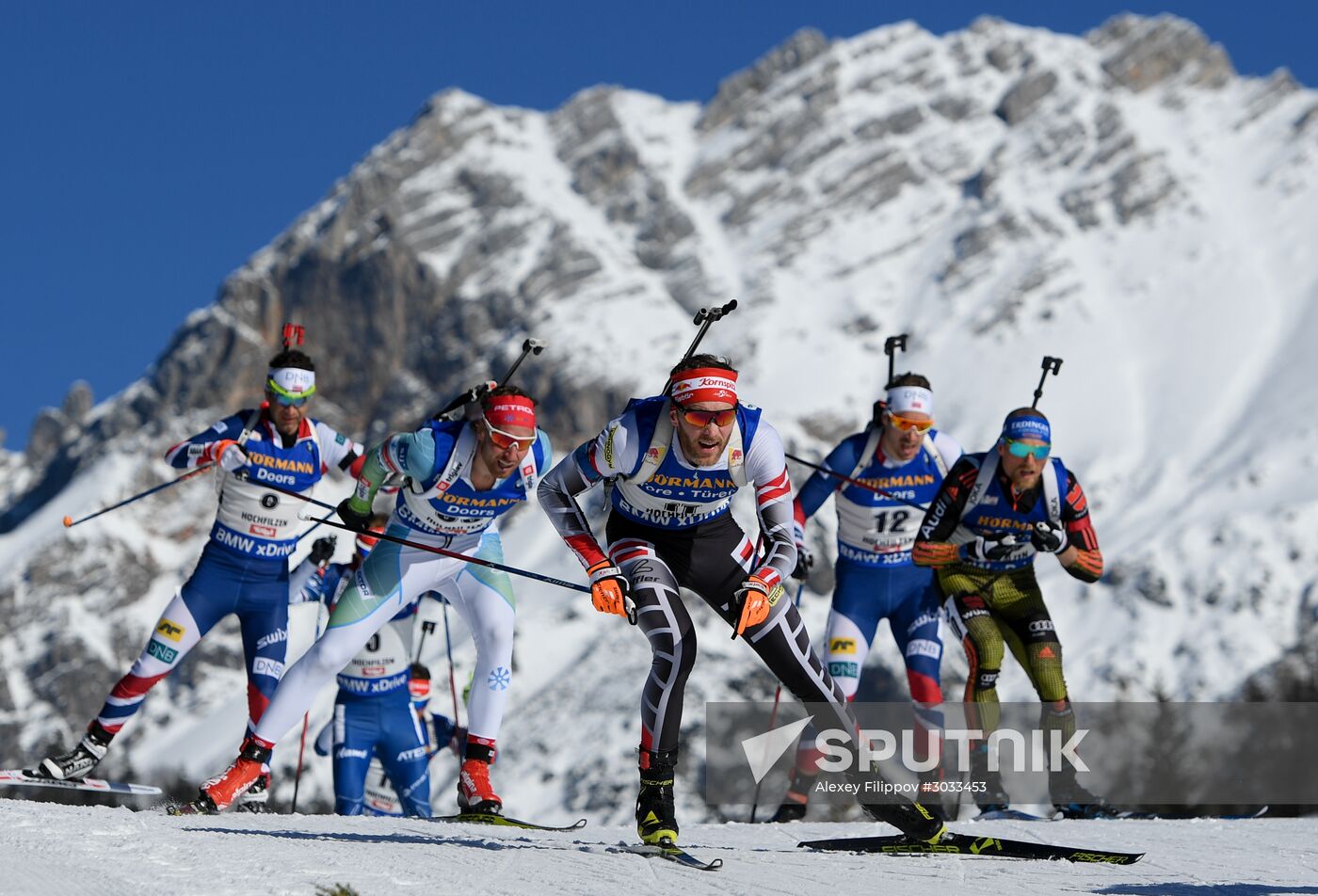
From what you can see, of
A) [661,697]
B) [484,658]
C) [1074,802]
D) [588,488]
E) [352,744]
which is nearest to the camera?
[661,697]

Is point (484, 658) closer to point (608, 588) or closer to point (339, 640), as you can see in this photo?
point (339, 640)

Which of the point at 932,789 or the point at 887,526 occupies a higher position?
the point at 887,526

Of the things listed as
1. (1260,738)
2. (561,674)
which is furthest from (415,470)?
(561,674)

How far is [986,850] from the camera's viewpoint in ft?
31.4

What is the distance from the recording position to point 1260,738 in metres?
60.5

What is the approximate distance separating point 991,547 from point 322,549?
5.29m

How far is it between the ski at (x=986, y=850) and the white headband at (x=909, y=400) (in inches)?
173

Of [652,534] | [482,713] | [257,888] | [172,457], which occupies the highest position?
[172,457]

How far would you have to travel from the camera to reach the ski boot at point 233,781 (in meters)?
9.99

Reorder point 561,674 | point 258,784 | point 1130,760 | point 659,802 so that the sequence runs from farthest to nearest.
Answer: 1. point 561,674
2. point 1130,760
3. point 258,784
4. point 659,802

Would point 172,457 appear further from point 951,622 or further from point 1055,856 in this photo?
point 1055,856

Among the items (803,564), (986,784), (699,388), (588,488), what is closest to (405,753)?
(803,564)

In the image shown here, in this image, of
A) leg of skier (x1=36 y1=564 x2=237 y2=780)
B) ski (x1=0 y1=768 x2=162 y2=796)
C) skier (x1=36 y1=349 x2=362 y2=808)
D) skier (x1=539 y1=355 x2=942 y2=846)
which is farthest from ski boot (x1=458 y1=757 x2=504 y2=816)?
ski (x1=0 y1=768 x2=162 y2=796)

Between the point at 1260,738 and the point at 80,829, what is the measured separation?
189ft
